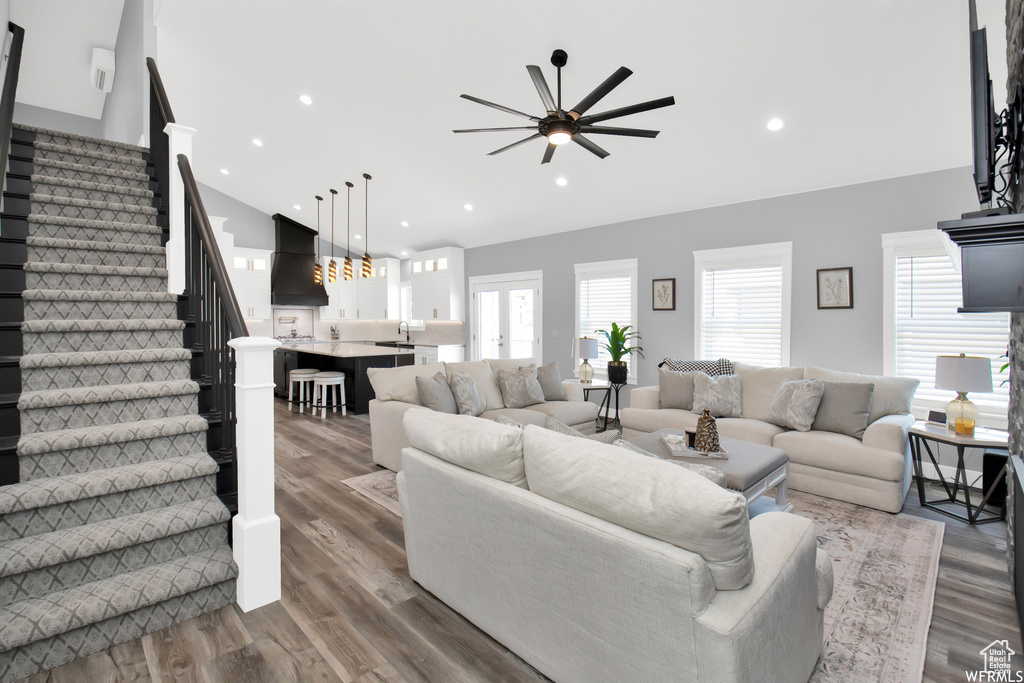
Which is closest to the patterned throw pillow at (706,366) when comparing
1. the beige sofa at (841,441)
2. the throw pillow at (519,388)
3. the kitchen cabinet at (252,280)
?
the beige sofa at (841,441)

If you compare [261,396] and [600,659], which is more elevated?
[261,396]

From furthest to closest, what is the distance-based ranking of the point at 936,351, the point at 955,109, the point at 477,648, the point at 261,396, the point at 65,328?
the point at 936,351 < the point at 955,109 < the point at 65,328 < the point at 261,396 < the point at 477,648

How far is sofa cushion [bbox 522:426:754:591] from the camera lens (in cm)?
129

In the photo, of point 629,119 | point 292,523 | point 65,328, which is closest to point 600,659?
point 292,523

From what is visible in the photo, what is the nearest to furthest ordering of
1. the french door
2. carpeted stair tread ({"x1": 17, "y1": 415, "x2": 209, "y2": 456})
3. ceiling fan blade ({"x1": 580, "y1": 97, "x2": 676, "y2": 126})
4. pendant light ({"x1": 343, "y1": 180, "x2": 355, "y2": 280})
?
carpeted stair tread ({"x1": 17, "y1": 415, "x2": 209, "y2": 456}) → ceiling fan blade ({"x1": 580, "y1": 97, "x2": 676, "y2": 126}) → pendant light ({"x1": 343, "y1": 180, "x2": 355, "y2": 280}) → the french door

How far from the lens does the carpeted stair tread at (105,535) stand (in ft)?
6.05

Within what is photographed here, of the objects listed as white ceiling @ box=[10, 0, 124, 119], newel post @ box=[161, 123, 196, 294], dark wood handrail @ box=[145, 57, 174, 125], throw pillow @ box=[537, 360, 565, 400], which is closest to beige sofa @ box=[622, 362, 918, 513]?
throw pillow @ box=[537, 360, 565, 400]

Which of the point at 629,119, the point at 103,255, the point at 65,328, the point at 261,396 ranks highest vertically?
the point at 629,119

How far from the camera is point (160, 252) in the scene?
3381 millimetres

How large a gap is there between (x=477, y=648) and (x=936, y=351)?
467cm

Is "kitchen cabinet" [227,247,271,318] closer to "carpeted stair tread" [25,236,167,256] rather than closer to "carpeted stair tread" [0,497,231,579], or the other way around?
"carpeted stair tread" [25,236,167,256]

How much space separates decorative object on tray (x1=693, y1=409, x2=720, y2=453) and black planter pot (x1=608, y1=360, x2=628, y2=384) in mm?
2774

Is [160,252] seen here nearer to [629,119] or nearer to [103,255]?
[103,255]

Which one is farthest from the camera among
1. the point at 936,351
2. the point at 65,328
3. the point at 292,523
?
A: the point at 936,351
